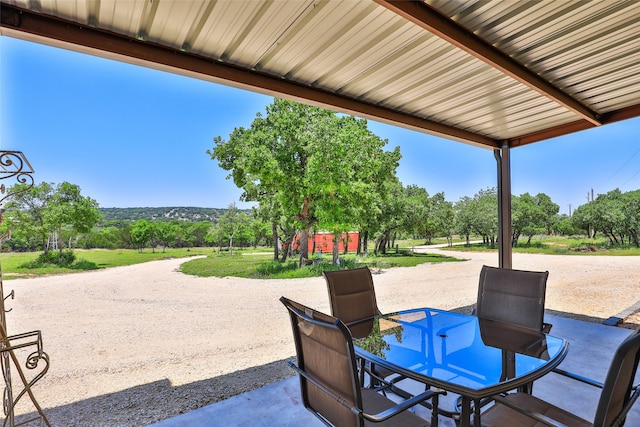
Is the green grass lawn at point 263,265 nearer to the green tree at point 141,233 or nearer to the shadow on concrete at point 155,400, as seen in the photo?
the green tree at point 141,233

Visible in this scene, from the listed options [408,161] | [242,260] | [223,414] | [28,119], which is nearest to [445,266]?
[408,161]

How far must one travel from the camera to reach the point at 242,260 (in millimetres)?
7004

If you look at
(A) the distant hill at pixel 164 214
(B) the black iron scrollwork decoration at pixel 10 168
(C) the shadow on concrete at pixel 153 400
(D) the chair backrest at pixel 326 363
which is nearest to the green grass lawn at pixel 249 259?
(A) the distant hill at pixel 164 214

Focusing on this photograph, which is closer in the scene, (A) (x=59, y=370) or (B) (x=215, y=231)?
(A) (x=59, y=370)

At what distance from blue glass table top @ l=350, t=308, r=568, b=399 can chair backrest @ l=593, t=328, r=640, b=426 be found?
260 mm

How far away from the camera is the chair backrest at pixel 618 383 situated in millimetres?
912

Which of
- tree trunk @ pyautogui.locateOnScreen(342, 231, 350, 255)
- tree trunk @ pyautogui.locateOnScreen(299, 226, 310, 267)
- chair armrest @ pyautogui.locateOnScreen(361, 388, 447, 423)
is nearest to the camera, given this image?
chair armrest @ pyautogui.locateOnScreen(361, 388, 447, 423)

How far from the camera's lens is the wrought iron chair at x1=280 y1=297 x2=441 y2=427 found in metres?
1.03

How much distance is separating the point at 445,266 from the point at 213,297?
661cm

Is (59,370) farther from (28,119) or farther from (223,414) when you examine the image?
(28,119)

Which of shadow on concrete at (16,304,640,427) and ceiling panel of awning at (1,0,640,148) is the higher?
ceiling panel of awning at (1,0,640,148)

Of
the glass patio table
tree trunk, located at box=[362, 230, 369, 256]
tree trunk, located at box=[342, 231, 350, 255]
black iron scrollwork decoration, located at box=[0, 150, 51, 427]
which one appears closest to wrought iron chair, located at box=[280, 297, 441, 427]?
the glass patio table

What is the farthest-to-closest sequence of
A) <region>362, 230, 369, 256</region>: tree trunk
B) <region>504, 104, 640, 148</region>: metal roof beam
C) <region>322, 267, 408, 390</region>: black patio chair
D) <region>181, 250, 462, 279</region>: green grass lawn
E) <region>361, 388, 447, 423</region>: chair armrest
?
<region>362, 230, 369, 256</region>: tree trunk → <region>181, 250, 462, 279</region>: green grass lawn → <region>504, 104, 640, 148</region>: metal roof beam → <region>322, 267, 408, 390</region>: black patio chair → <region>361, 388, 447, 423</region>: chair armrest

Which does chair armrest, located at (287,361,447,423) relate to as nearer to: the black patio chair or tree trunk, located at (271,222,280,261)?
the black patio chair
